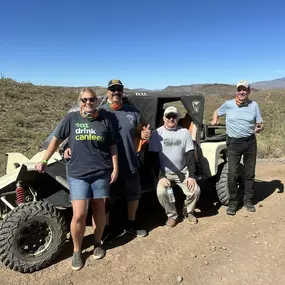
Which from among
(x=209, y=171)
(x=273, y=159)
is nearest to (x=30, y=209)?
(x=209, y=171)

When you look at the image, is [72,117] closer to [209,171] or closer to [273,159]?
[209,171]

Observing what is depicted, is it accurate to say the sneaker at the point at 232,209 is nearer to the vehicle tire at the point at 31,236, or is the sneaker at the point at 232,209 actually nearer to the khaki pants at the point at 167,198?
the khaki pants at the point at 167,198

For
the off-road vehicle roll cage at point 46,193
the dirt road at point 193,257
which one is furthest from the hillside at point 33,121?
the dirt road at point 193,257

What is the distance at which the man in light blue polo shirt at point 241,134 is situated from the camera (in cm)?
508

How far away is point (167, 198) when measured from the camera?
474cm

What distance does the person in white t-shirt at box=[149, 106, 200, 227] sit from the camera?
4.72 meters

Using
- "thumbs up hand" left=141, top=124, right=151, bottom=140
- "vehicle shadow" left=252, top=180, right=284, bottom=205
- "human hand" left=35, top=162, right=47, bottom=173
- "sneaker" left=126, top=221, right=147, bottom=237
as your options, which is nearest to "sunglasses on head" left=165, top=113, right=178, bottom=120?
"thumbs up hand" left=141, top=124, right=151, bottom=140

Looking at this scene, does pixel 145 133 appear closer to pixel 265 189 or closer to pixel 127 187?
pixel 127 187

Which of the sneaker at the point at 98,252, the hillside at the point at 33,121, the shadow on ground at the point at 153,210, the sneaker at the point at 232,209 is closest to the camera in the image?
the sneaker at the point at 98,252

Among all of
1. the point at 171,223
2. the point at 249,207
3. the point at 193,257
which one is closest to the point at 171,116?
the point at 171,223

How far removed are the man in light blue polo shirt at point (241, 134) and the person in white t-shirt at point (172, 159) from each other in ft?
2.59

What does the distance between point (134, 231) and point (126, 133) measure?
1.35 meters

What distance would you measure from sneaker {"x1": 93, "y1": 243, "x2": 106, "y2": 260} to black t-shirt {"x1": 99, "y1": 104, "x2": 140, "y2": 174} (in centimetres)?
90

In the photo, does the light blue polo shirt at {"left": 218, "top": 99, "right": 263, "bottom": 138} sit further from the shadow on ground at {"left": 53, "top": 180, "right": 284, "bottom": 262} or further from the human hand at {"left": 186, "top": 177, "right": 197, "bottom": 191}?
the shadow on ground at {"left": 53, "top": 180, "right": 284, "bottom": 262}
